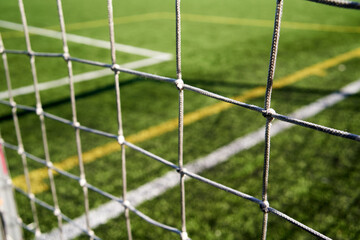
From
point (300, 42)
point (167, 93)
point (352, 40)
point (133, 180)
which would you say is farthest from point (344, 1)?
point (352, 40)

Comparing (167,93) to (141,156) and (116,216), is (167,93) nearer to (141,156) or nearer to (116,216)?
(141,156)

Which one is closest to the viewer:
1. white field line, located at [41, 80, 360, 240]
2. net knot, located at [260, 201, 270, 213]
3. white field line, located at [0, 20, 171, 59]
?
net knot, located at [260, 201, 270, 213]

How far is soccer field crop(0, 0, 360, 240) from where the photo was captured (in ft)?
7.33

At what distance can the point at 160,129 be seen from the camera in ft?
10.8

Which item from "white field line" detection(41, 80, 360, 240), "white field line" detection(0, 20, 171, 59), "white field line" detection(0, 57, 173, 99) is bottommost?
"white field line" detection(41, 80, 360, 240)

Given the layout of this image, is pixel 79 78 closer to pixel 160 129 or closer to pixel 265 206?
pixel 160 129

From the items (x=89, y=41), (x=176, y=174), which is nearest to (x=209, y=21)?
(x=89, y=41)

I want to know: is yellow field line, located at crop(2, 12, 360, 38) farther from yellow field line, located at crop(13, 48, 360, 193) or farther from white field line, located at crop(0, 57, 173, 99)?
white field line, located at crop(0, 57, 173, 99)

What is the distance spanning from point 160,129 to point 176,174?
29.1 inches

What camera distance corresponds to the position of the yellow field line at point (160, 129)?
8.64 ft

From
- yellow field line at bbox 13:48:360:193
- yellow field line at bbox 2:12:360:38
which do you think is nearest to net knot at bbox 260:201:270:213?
yellow field line at bbox 13:48:360:193

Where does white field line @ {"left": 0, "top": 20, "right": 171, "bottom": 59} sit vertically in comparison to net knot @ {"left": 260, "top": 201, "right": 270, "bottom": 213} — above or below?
below

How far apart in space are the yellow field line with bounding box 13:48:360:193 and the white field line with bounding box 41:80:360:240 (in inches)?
19.2

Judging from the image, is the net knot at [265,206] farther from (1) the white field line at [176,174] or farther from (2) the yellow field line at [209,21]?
(2) the yellow field line at [209,21]
